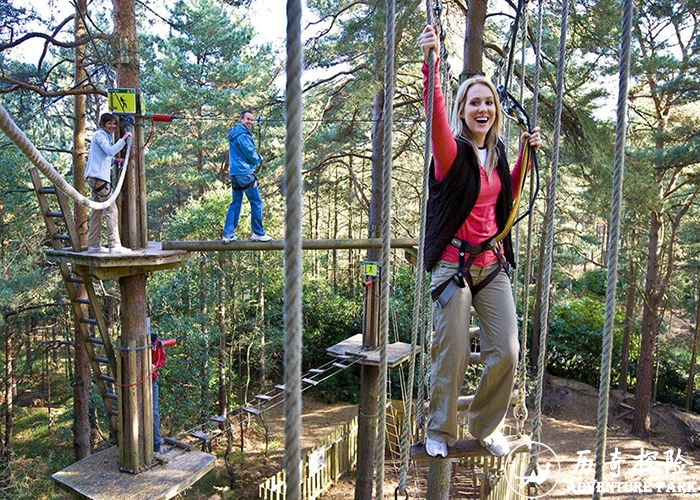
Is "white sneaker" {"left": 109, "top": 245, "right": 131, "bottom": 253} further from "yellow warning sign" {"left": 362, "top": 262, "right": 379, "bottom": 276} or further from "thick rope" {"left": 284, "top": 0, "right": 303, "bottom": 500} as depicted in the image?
"yellow warning sign" {"left": 362, "top": 262, "right": 379, "bottom": 276}

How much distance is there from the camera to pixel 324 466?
8195mm

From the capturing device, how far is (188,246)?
417 cm

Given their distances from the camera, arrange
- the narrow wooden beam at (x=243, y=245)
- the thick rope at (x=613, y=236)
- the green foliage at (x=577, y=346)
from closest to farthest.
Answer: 1. the thick rope at (x=613, y=236)
2. the narrow wooden beam at (x=243, y=245)
3. the green foliage at (x=577, y=346)

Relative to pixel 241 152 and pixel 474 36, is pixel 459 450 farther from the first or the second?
pixel 474 36

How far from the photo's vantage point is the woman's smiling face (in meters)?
1.97

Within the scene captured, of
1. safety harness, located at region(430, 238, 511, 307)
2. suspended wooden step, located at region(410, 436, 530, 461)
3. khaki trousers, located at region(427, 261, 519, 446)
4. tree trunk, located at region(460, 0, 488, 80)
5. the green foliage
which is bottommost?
the green foliage

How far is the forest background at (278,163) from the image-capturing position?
6.11 meters

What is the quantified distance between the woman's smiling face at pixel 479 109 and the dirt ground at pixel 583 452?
19.2 feet

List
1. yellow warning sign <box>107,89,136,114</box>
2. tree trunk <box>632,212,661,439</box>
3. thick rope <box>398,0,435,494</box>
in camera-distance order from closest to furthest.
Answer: thick rope <box>398,0,435,494</box>
yellow warning sign <box>107,89,136,114</box>
tree trunk <box>632,212,661,439</box>

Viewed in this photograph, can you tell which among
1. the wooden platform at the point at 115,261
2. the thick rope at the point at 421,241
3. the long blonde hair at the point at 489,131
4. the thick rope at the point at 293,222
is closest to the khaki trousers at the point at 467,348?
the thick rope at the point at 421,241

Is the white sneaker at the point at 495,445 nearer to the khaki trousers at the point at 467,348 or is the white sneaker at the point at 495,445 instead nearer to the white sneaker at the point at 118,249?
the khaki trousers at the point at 467,348

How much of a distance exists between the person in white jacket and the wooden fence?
15.0 feet

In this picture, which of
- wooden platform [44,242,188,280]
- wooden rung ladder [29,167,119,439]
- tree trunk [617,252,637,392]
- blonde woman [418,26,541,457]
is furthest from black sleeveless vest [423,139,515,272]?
tree trunk [617,252,637,392]

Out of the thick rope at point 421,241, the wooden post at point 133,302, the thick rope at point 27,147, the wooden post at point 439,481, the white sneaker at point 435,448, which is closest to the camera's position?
the thick rope at point 27,147
